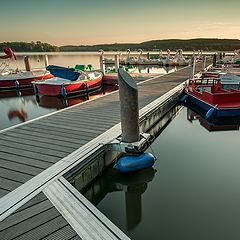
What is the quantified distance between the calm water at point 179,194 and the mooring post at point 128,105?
46.2 inches

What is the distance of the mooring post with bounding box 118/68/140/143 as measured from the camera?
16.7ft

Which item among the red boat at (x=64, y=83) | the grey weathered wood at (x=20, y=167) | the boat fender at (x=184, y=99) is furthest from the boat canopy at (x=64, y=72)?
the grey weathered wood at (x=20, y=167)

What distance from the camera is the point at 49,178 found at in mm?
4152

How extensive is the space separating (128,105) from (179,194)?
225 centimetres

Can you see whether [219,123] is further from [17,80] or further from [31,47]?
[31,47]

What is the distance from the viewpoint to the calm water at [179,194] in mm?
4191

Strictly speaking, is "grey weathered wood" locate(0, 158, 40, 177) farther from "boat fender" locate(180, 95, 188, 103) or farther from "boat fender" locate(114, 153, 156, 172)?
"boat fender" locate(180, 95, 188, 103)

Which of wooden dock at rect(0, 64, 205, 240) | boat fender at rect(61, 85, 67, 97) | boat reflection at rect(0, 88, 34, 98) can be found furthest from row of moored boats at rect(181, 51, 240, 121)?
boat reflection at rect(0, 88, 34, 98)

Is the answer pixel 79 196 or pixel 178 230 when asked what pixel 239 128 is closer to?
pixel 178 230

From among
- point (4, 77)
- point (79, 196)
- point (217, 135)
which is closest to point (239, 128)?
point (217, 135)

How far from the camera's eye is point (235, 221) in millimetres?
4266

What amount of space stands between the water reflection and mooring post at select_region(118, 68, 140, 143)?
103 cm

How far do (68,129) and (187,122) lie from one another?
19.3 ft

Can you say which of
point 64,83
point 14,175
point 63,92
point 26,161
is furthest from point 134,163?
point 64,83
